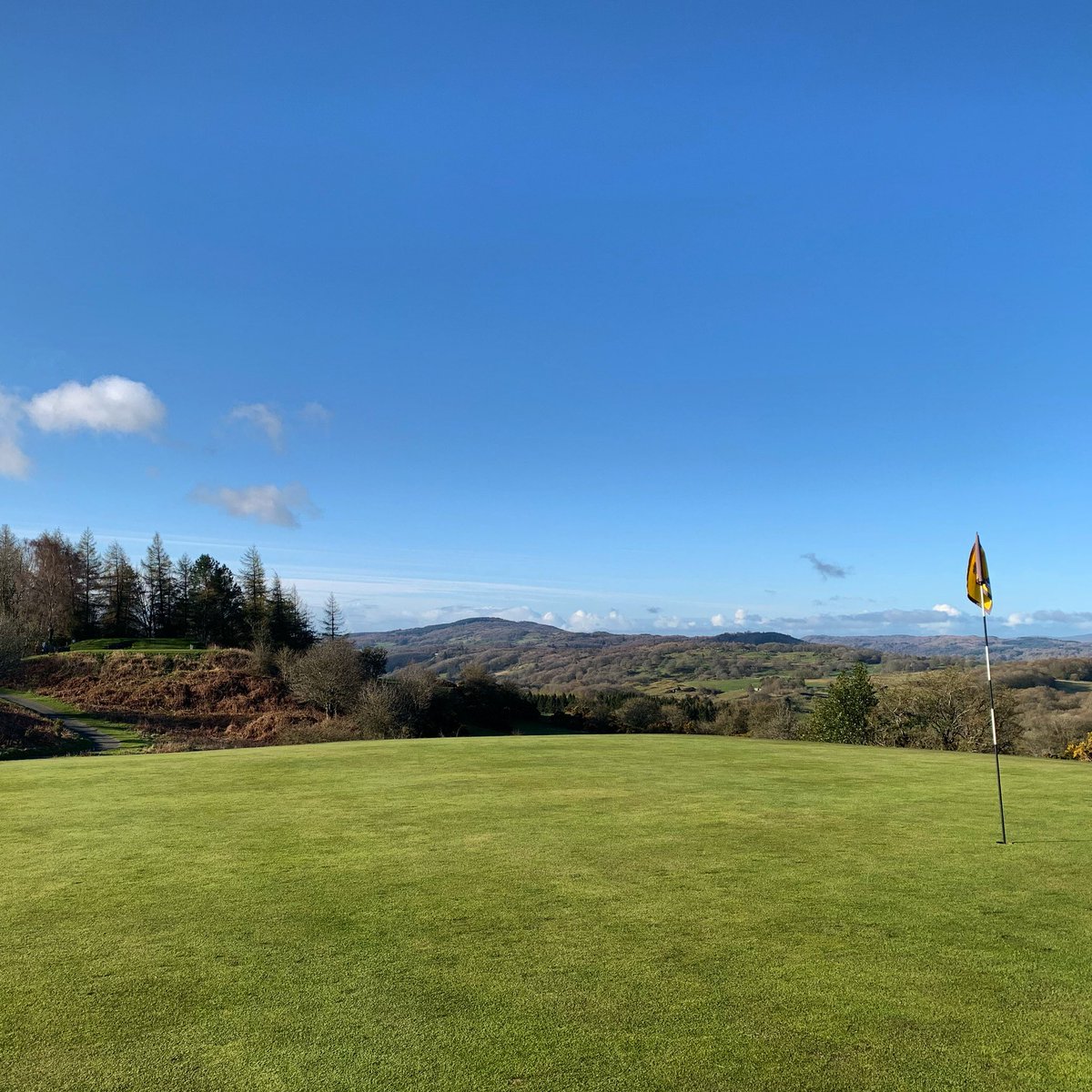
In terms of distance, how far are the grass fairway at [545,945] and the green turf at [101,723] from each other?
3305 cm

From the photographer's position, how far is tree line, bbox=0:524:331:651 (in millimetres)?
80375

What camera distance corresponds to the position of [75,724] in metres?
45.5

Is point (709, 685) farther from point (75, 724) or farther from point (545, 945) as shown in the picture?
point (545, 945)

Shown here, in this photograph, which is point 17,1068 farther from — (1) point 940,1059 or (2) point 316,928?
(1) point 940,1059

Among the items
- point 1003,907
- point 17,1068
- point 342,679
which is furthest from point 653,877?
point 342,679

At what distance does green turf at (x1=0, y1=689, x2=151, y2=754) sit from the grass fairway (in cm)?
3305

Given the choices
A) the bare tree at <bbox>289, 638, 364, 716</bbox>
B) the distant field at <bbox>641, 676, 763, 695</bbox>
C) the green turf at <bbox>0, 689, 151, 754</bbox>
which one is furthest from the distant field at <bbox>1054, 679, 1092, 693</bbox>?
the green turf at <bbox>0, 689, 151, 754</bbox>

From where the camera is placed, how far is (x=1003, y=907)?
23.4ft

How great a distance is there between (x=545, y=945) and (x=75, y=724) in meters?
49.6

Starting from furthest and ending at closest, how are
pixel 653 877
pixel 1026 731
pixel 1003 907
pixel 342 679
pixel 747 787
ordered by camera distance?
1. pixel 342 679
2. pixel 1026 731
3. pixel 747 787
4. pixel 653 877
5. pixel 1003 907

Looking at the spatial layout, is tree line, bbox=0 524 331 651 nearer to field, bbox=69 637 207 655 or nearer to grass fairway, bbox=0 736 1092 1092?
field, bbox=69 637 207 655

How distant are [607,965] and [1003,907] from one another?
418 cm

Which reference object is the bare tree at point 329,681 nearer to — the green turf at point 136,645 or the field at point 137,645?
the field at point 137,645

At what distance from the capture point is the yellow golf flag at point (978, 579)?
11602 mm
